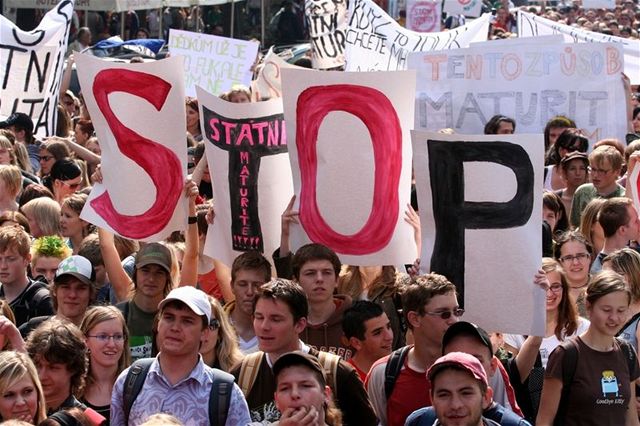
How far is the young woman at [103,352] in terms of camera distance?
18.5 feet

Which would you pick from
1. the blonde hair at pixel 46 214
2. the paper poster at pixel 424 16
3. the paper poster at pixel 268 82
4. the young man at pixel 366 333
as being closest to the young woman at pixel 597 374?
the young man at pixel 366 333

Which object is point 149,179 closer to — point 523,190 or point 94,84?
point 94,84

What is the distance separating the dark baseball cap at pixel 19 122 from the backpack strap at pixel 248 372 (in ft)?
20.3

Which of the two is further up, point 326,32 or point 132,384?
point 326,32

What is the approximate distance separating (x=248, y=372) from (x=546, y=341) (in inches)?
66.1

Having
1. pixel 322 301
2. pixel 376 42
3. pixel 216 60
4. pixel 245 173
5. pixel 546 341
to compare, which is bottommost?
pixel 546 341

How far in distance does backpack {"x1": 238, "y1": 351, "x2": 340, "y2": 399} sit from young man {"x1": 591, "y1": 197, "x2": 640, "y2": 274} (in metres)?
2.68

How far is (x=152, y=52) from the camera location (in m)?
22.8

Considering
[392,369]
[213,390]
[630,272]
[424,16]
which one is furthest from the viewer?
[424,16]

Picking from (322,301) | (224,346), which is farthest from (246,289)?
(224,346)

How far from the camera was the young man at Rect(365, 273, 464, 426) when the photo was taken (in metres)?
5.42

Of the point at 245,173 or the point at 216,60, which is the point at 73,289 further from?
the point at 216,60

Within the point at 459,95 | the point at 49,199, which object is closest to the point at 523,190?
the point at 49,199

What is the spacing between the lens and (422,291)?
5.62 m
